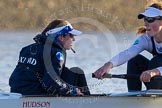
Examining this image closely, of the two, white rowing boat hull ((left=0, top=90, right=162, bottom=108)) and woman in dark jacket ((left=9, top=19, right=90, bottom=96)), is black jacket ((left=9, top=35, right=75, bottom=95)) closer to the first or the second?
woman in dark jacket ((left=9, top=19, right=90, bottom=96))

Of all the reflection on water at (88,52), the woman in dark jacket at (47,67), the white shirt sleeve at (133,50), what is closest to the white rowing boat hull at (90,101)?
the woman in dark jacket at (47,67)

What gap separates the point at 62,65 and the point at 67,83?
238 millimetres

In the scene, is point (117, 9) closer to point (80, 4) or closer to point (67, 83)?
point (80, 4)

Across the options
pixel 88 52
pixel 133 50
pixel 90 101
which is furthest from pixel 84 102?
pixel 88 52

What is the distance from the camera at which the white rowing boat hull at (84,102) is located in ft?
18.5

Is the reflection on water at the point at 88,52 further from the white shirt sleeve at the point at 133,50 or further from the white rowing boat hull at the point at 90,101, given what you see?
the white rowing boat hull at the point at 90,101

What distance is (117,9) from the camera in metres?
18.2

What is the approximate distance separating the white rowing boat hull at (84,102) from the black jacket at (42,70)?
0.14 metres

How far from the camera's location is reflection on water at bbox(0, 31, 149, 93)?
9398mm

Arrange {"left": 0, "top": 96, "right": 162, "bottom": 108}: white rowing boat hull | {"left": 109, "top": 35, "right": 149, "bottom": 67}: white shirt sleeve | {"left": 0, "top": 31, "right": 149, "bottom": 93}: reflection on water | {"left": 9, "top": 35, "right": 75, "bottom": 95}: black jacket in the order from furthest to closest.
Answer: {"left": 0, "top": 31, "right": 149, "bottom": 93}: reflection on water < {"left": 109, "top": 35, "right": 149, "bottom": 67}: white shirt sleeve < {"left": 9, "top": 35, "right": 75, "bottom": 95}: black jacket < {"left": 0, "top": 96, "right": 162, "bottom": 108}: white rowing boat hull

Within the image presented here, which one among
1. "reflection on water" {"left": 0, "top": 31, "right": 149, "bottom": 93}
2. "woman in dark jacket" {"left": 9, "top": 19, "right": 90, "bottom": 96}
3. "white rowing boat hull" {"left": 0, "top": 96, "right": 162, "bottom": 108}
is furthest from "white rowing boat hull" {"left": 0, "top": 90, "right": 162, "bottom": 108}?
"reflection on water" {"left": 0, "top": 31, "right": 149, "bottom": 93}

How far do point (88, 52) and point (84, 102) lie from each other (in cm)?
1076

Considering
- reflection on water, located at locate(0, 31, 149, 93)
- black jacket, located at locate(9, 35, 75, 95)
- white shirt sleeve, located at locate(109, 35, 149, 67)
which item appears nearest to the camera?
black jacket, located at locate(9, 35, 75, 95)

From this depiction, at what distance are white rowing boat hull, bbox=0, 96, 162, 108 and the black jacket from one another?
14cm
